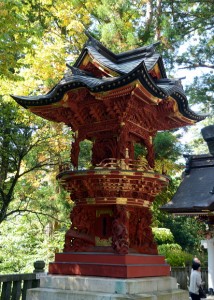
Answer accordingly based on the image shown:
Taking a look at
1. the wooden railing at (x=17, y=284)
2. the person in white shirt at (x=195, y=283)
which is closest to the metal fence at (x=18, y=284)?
the wooden railing at (x=17, y=284)

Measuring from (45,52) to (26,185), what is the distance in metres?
5.41

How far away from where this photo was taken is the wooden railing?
27.1 feet

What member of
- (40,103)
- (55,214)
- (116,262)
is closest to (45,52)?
(40,103)

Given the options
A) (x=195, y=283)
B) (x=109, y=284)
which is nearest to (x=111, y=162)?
(x=109, y=284)

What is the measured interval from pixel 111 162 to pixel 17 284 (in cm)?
382

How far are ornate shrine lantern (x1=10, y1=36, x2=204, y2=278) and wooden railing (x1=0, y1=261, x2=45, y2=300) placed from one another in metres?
0.84

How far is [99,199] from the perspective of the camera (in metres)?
8.38

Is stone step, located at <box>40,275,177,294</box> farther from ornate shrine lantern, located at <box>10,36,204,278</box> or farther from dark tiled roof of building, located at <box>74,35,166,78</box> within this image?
dark tiled roof of building, located at <box>74,35,166,78</box>

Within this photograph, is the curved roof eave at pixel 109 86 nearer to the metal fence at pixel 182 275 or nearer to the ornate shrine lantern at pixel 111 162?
the ornate shrine lantern at pixel 111 162

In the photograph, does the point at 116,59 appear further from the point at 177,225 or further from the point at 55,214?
the point at 177,225

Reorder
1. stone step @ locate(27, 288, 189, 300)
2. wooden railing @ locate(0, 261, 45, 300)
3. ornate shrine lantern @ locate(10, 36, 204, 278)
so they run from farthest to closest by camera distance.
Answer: wooden railing @ locate(0, 261, 45, 300)
ornate shrine lantern @ locate(10, 36, 204, 278)
stone step @ locate(27, 288, 189, 300)

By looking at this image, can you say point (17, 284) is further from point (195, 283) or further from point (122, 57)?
point (122, 57)

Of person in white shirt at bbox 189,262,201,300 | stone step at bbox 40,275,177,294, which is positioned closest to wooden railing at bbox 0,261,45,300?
stone step at bbox 40,275,177,294

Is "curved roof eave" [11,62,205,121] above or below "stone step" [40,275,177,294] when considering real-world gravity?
above
